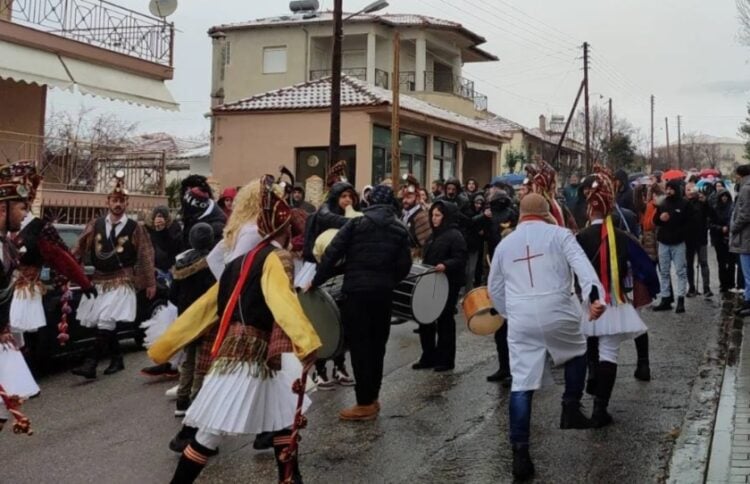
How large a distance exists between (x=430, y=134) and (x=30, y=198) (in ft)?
78.7

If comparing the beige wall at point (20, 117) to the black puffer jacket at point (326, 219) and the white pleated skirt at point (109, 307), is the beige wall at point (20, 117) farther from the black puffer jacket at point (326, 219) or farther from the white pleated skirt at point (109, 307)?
the black puffer jacket at point (326, 219)

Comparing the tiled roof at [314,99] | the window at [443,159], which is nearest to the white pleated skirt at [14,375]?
the tiled roof at [314,99]

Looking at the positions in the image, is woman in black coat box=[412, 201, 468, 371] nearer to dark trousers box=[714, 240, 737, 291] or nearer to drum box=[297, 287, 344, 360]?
drum box=[297, 287, 344, 360]

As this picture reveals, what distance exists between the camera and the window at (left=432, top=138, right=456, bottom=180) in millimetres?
29981

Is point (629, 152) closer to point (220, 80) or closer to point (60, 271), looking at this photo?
point (220, 80)

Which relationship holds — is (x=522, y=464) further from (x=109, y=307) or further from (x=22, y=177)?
(x=109, y=307)

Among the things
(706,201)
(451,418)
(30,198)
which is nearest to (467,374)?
(451,418)

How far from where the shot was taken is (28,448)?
6410mm

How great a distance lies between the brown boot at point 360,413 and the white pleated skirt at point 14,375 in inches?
101

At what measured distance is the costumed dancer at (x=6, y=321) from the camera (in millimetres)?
5047

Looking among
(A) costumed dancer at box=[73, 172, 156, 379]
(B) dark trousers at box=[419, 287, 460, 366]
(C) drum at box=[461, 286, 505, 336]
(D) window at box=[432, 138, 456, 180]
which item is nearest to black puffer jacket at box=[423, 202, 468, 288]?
(B) dark trousers at box=[419, 287, 460, 366]

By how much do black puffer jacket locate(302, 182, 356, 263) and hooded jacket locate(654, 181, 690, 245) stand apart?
18.6 feet

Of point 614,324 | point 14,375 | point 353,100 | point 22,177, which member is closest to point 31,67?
point 353,100

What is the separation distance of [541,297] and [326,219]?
3.16 meters
